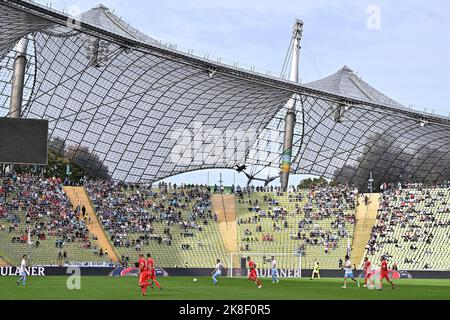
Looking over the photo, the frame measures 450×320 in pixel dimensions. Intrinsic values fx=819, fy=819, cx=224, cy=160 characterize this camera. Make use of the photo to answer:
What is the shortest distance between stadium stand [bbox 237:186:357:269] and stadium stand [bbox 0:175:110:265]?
16321 millimetres

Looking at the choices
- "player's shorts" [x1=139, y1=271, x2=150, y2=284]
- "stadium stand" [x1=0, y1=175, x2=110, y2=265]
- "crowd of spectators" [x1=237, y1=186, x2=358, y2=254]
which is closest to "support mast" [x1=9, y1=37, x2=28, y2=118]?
"stadium stand" [x1=0, y1=175, x2=110, y2=265]

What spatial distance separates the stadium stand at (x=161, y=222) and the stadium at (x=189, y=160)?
192 millimetres

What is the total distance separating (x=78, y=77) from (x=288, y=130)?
83.5 feet

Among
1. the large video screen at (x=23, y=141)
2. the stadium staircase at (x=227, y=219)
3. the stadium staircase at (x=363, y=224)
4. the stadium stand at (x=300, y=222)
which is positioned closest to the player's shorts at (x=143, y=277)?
the large video screen at (x=23, y=141)

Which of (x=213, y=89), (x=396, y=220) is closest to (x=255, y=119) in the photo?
(x=213, y=89)

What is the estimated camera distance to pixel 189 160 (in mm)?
103125

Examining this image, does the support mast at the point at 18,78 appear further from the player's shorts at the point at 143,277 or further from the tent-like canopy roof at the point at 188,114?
the player's shorts at the point at 143,277

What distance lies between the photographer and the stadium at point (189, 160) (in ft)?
231

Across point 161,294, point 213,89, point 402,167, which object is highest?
point 213,89

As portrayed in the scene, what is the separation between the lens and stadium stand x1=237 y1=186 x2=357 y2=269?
80.2 m

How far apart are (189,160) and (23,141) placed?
40.1 m

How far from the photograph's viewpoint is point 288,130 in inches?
3812
